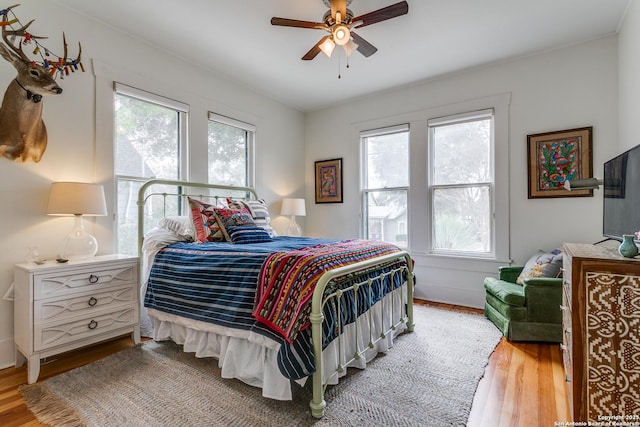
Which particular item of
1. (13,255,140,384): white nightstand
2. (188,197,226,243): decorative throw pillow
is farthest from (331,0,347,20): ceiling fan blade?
(13,255,140,384): white nightstand

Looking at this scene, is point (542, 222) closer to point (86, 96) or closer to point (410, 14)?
point (410, 14)

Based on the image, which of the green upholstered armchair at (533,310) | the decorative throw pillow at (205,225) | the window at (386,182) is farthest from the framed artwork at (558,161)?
the decorative throw pillow at (205,225)

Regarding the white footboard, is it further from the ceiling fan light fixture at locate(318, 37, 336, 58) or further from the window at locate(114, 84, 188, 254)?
the window at locate(114, 84, 188, 254)

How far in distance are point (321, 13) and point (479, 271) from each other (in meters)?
3.15

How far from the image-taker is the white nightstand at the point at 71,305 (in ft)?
6.46

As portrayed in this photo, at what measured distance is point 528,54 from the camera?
10.6 ft

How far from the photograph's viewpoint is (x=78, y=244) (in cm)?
233

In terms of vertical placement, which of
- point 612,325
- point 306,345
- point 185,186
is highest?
point 185,186

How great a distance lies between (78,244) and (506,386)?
3.18m

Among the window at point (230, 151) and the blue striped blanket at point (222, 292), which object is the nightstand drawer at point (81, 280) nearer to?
the blue striped blanket at point (222, 292)

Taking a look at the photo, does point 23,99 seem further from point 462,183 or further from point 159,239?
point 462,183

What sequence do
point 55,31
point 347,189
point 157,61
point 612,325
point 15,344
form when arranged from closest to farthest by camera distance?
1. point 612,325
2. point 15,344
3. point 55,31
4. point 157,61
5. point 347,189

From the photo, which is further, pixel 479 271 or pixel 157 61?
pixel 479 271

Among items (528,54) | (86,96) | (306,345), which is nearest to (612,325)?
(306,345)
